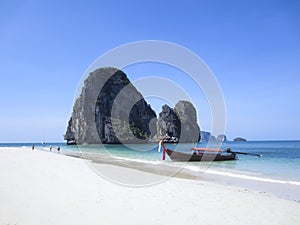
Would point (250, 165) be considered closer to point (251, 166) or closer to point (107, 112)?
point (251, 166)

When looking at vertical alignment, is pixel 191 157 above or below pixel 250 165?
above

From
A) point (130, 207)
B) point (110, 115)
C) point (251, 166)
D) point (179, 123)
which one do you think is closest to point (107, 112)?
point (110, 115)

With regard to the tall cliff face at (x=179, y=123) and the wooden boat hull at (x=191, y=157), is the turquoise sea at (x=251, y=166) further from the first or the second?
the tall cliff face at (x=179, y=123)

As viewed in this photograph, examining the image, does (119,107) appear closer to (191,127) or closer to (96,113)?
(96,113)

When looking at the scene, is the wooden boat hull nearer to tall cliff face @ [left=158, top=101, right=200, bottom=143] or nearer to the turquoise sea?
the turquoise sea

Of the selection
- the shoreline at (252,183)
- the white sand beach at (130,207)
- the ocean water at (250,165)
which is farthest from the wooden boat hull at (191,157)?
the white sand beach at (130,207)

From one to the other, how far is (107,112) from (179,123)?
3858 centimetres

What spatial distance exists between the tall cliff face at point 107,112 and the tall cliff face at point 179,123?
12.0 m

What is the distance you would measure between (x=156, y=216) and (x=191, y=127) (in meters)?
119

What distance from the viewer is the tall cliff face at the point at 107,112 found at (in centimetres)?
8944

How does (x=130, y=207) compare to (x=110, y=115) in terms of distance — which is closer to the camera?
(x=130, y=207)

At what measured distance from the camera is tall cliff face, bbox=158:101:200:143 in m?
110

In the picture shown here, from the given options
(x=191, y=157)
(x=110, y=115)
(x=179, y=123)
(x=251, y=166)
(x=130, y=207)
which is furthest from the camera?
(x=179, y=123)

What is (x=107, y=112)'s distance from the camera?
3597 inches
